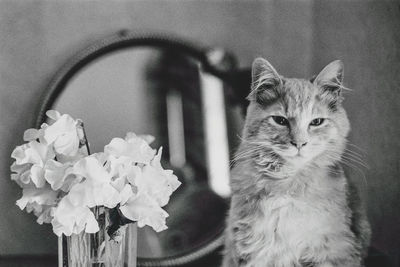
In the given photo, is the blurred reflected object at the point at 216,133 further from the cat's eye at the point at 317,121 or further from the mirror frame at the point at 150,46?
the cat's eye at the point at 317,121

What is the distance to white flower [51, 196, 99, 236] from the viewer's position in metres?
0.87

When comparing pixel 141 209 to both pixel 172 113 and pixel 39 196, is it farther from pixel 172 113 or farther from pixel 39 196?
pixel 172 113

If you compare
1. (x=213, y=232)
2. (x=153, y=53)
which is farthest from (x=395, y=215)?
(x=153, y=53)

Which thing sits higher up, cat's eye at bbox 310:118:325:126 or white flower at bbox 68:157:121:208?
cat's eye at bbox 310:118:325:126

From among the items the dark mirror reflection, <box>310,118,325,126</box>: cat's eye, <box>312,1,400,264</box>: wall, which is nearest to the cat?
<box>310,118,325,126</box>: cat's eye

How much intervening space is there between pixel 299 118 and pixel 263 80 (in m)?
0.10

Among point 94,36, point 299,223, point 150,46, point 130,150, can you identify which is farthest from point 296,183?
point 94,36

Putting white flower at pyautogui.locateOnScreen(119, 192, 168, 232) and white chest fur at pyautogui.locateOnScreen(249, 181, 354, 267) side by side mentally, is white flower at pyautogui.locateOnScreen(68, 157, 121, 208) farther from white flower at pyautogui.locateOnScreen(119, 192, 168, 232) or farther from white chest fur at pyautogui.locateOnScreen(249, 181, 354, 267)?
white chest fur at pyautogui.locateOnScreen(249, 181, 354, 267)

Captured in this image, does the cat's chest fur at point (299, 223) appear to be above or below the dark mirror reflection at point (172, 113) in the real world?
below

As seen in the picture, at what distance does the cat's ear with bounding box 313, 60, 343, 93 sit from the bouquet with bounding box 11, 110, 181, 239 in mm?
339

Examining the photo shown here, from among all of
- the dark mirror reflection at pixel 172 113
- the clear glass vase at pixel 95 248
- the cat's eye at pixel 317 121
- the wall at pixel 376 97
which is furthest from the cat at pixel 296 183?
the dark mirror reflection at pixel 172 113

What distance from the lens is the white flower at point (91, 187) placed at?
87 cm

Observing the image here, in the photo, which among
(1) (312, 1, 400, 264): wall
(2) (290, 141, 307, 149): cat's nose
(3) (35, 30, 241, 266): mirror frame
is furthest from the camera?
(3) (35, 30, 241, 266): mirror frame

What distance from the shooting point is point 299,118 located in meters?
0.89
